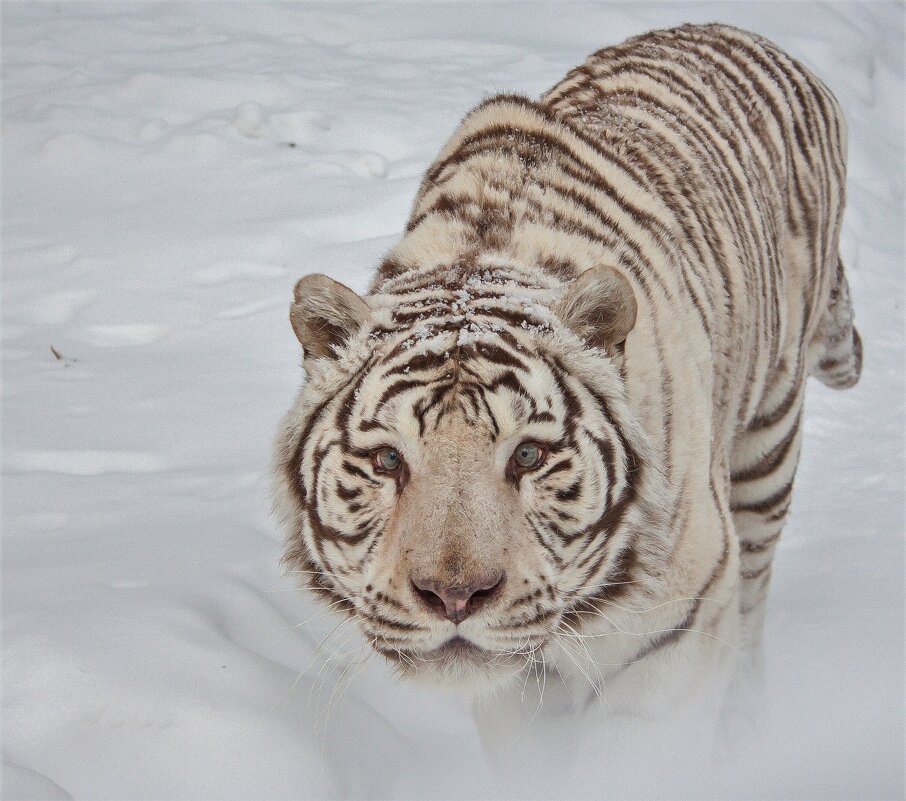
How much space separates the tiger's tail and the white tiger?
2.54 ft

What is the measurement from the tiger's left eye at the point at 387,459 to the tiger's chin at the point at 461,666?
28 cm

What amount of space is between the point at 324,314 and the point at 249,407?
1880 mm

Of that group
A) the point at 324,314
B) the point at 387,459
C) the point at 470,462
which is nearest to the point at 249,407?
the point at 324,314

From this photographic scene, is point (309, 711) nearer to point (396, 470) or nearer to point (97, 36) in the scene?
point (396, 470)

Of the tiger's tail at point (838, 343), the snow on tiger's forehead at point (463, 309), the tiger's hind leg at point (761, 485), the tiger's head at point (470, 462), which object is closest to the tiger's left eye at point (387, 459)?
the tiger's head at point (470, 462)

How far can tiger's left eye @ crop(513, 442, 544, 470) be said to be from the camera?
1525mm

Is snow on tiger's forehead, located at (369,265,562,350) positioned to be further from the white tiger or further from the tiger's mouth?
the tiger's mouth

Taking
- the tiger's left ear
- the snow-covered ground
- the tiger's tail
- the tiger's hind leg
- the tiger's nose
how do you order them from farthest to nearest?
the tiger's tail, the tiger's hind leg, the snow-covered ground, the tiger's left ear, the tiger's nose

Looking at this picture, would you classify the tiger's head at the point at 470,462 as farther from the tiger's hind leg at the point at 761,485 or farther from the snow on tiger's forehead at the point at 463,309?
the tiger's hind leg at the point at 761,485

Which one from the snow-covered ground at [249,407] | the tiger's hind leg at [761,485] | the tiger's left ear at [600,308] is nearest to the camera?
the tiger's left ear at [600,308]

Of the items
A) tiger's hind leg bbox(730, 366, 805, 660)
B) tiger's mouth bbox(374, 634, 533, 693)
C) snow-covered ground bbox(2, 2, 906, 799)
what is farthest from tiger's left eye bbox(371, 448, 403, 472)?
tiger's hind leg bbox(730, 366, 805, 660)

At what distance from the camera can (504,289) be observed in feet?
5.45

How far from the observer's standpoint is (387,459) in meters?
1.56

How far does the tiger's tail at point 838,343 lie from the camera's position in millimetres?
3115
